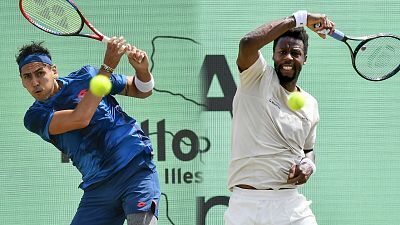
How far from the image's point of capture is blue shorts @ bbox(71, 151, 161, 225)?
5.00 meters

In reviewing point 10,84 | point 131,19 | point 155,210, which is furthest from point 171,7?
point 155,210

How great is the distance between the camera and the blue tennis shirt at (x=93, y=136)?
5.02 metres

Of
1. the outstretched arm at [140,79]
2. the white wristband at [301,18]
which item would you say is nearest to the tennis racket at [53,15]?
the outstretched arm at [140,79]

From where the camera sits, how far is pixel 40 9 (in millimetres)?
5297

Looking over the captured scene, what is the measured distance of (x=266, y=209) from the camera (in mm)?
4598

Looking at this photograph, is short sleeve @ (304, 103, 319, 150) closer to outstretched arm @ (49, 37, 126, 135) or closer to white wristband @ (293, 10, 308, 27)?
white wristband @ (293, 10, 308, 27)

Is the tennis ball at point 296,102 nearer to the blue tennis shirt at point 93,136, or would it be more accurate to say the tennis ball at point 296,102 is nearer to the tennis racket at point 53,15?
the blue tennis shirt at point 93,136

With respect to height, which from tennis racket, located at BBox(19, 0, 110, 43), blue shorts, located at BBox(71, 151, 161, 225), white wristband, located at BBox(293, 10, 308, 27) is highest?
white wristband, located at BBox(293, 10, 308, 27)

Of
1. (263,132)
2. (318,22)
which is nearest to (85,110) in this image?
(263,132)

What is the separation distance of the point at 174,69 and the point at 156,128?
44cm

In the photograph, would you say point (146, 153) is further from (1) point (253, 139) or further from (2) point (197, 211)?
(2) point (197, 211)

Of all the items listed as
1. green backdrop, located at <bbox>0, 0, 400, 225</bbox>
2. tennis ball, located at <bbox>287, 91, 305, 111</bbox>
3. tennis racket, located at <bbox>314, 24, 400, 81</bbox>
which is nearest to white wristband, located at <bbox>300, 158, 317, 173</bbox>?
tennis ball, located at <bbox>287, 91, 305, 111</bbox>

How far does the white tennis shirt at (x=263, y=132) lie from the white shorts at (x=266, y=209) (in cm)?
5

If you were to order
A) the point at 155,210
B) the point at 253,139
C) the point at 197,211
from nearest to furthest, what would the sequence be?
the point at 253,139, the point at 155,210, the point at 197,211
